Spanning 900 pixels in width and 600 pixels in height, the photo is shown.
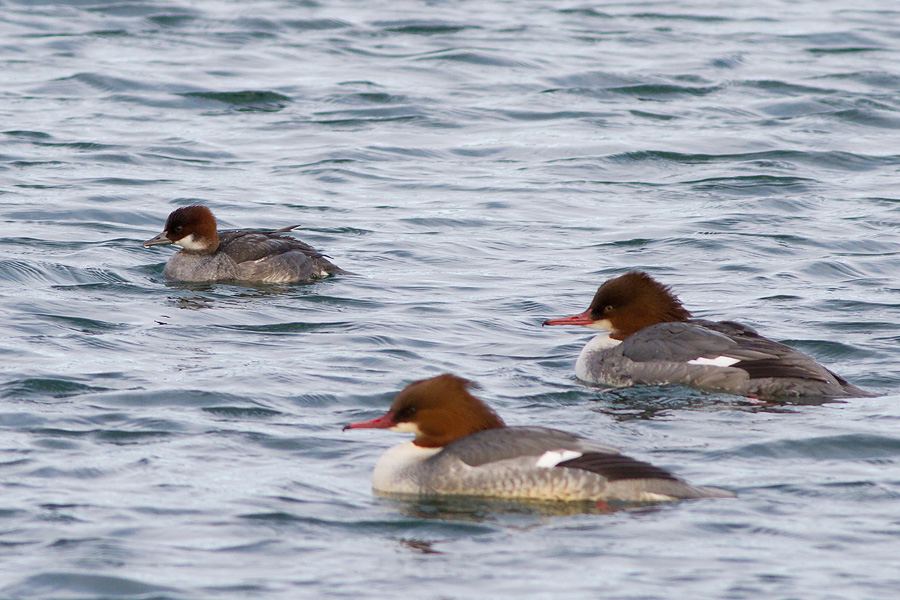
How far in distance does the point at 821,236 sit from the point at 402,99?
8.45 m

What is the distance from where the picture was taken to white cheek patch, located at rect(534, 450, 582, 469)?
21.7ft

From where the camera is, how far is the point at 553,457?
21.7 feet

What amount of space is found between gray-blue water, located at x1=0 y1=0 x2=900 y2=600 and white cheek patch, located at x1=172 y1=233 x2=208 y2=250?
16.8 inches

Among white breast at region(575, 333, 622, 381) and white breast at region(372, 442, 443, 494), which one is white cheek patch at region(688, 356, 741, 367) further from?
white breast at region(372, 442, 443, 494)

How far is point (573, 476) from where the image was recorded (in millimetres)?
6594

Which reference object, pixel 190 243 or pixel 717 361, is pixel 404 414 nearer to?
pixel 717 361

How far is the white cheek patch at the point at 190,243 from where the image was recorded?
12.2m

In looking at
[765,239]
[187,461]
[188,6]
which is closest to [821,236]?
[765,239]

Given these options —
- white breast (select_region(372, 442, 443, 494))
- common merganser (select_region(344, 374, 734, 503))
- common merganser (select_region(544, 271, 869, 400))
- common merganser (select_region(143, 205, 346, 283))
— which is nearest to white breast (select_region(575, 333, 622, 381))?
common merganser (select_region(544, 271, 869, 400))

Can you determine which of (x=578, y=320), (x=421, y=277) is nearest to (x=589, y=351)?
(x=578, y=320)

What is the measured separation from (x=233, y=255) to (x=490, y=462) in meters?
6.02

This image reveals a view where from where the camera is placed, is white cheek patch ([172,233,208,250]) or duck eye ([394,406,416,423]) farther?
white cheek patch ([172,233,208,250])

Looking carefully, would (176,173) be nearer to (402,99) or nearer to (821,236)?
(402,99)

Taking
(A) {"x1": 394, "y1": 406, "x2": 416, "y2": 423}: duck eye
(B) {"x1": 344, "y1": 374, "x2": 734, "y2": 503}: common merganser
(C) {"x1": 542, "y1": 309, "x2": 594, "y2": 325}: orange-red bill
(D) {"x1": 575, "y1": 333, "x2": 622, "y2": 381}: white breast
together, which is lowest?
(D) {"x1": 575, "y1": 333, "x2": 622, "y2": 381}: white breast
